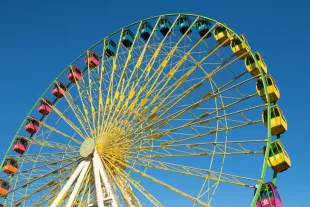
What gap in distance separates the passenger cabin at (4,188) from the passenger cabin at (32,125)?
2.57m

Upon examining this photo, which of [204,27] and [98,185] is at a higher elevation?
[204,27]

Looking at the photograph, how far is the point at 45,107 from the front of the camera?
2120 cm

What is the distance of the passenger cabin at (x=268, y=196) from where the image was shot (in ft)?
44.2

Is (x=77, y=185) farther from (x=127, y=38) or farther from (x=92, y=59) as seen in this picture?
(x=127, y=38)

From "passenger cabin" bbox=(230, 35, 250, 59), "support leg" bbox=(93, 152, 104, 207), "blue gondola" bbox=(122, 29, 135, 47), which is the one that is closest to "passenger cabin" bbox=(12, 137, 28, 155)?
"support leg" bbox=(93, 152, 104, 207)

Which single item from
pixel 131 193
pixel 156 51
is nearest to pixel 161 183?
pixel 131 193

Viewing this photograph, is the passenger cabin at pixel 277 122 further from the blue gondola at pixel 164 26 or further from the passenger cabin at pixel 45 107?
the passenger cabin at pixel 45 107

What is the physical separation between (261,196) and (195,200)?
2.00 metres

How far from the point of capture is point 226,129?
15.3 metres

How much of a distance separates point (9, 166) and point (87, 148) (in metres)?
5.65

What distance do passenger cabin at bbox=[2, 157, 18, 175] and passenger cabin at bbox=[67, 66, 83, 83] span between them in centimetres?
455

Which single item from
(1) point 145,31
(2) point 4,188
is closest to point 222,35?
(1) point 145,31

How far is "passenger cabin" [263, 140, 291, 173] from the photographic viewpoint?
13.9m

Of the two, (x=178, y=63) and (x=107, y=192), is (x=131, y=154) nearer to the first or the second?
(x=107, y=192)
